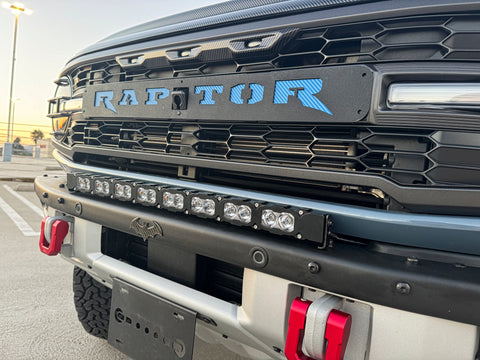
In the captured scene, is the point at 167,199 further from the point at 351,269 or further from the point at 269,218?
the point at 351,269

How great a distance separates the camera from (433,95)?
1204mm

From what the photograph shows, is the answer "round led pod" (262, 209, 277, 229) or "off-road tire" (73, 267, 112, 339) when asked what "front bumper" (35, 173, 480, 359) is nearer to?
"round led pod" (262, 209, 277, 229)

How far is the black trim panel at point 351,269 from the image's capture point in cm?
108

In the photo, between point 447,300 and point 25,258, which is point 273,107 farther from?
point 25,258

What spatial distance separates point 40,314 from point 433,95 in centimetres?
288

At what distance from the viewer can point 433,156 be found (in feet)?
3.95

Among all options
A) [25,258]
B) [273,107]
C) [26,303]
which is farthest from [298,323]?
[25,258]

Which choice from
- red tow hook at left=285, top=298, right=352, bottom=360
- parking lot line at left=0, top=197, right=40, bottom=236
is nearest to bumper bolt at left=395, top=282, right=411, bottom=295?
red tow hook at left=285, top=298, right=352, bottom=360

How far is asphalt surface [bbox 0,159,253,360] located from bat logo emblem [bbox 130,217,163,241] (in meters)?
1.11

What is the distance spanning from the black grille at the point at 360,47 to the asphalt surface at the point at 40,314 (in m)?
1.78

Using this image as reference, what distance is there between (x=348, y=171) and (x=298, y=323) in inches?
20.4

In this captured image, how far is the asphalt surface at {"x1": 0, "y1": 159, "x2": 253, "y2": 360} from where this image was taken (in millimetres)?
2451

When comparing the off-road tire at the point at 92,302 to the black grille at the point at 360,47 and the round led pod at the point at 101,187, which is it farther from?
the black grille at the point at 360,47

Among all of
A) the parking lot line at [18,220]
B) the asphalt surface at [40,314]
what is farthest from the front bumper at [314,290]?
the parking lot line at [18,220]
